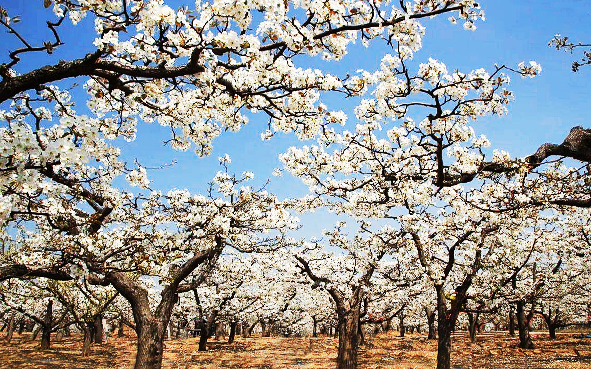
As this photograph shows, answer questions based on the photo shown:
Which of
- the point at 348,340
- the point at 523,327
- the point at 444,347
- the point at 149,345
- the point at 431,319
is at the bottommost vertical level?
the point at 431,319

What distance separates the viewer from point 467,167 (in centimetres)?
815

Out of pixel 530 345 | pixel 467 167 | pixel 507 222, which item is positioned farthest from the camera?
pixel 530 345

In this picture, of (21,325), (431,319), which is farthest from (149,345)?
(21,325)

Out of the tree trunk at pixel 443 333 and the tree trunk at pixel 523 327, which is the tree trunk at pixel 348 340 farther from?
the tree trunk at pixel 523 327

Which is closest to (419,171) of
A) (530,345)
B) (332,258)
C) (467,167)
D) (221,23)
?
(467,167)

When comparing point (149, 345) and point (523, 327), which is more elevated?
point (149, 345)

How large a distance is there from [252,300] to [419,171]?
3785cm

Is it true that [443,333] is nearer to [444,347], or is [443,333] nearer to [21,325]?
[444,347]

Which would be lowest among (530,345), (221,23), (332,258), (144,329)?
(530,345)

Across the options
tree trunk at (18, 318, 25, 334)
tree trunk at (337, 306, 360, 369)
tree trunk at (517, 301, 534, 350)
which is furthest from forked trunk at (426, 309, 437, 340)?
tree trunk at (18, 318, 25, 334)

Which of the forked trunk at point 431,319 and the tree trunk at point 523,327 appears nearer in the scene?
the tree trunk at point 523,327

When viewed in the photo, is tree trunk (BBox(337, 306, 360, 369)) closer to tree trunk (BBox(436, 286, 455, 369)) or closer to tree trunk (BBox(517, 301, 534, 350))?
tree trunk (BBox(436, 286, 455, 369))

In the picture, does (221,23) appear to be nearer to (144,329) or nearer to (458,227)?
(144,329)

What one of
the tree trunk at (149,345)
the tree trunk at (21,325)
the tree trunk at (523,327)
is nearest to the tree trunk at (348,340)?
the tree trunk at (149,345)
